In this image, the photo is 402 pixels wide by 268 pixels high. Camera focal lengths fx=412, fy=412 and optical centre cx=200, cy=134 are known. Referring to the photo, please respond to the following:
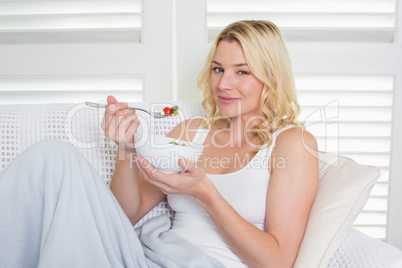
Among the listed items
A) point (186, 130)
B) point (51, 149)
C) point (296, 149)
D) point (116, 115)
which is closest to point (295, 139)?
point (296, 149)

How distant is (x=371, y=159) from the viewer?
1889 millimetres

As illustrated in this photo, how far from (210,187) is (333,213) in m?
0.33

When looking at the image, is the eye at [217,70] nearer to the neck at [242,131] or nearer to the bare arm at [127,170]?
the neck at [242,131]

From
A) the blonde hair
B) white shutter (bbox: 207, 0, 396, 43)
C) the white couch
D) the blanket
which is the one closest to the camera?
the blanket

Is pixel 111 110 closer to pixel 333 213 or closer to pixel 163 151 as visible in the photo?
pixel 163 151

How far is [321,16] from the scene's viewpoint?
71.9 inches

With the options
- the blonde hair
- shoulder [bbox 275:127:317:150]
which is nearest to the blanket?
shoulder [bbox 275:127:317:150]

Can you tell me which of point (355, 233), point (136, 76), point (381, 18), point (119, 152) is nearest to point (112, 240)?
point (119, 152)

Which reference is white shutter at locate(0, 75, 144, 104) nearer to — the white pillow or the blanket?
the blanket

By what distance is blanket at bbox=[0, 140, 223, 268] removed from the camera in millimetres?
911

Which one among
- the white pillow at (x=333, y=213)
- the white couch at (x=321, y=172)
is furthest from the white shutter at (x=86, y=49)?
the white pillow at (x=333, y=213)

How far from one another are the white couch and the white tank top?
0.16 metres

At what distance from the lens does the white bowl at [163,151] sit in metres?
0.96

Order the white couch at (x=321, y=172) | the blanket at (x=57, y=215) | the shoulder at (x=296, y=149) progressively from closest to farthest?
the blanket at (x=57, y=215), the white couch at (x=321, y=172), the shoulder at (x=296, y=149)
